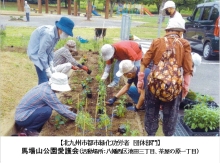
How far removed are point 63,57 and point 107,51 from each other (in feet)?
3.74


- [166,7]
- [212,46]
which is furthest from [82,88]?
[212,46]

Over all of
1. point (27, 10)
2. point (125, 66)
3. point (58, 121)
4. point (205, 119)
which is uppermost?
point (27, 10)

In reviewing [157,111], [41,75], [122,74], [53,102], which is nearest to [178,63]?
[157,111]

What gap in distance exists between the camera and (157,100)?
2.38 metres

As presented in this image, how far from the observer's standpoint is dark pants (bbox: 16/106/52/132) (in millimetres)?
2809

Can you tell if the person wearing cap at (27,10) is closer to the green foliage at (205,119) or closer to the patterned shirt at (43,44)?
the patterned shirt at (43,44)

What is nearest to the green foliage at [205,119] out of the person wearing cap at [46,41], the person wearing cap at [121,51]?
the person wearing cap at [121,51]

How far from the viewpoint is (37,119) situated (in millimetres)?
2859

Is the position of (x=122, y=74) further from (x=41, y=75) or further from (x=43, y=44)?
(x=41, y=75)

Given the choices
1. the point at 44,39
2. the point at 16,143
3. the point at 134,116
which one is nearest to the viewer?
the point at 16,143

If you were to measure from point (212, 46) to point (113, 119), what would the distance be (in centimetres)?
477

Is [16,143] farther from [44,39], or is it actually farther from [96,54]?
[96,54]

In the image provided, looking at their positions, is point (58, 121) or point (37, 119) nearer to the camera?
point (37, 119)

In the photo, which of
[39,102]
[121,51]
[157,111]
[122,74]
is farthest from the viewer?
[121,51]
